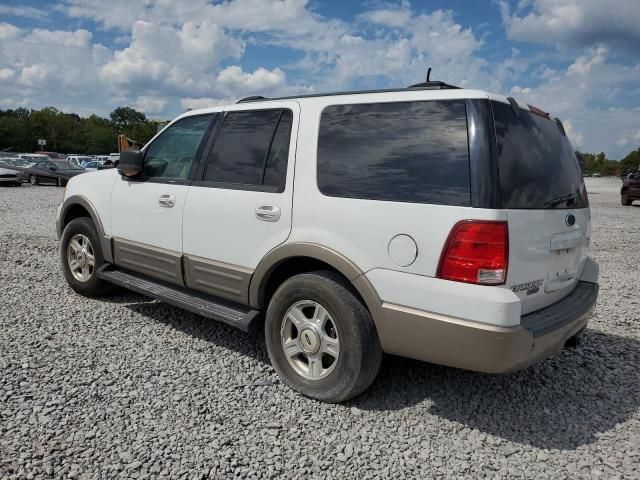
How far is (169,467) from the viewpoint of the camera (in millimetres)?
2549

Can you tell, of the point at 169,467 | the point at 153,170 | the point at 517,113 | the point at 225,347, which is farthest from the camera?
the point at 153,170

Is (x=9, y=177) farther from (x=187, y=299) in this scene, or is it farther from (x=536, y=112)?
(x=536, y=112)

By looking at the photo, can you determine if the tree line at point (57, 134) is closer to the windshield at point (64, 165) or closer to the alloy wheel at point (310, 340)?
the windshield at point (64, 165)

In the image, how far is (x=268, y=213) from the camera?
3416mm

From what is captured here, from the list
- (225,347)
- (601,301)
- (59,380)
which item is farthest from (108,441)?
(601,301)

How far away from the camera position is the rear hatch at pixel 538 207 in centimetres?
271

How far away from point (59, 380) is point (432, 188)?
9.01 feet

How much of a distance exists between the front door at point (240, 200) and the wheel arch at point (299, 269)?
3.1 inches

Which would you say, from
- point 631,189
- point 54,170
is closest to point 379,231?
point 631,189

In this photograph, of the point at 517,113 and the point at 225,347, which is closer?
the point at 517,113

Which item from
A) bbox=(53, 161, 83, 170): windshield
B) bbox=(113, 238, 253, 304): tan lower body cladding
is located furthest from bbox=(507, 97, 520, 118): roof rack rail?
bbox=(53, 161, 83, 170): windshield

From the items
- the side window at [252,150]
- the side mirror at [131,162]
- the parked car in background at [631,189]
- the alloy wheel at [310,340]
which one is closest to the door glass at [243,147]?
the side window at [252,150]

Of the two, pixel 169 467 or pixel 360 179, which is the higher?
pixel 360 179

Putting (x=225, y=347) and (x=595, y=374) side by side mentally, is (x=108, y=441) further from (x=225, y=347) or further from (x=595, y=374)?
(x=595, y=374)
